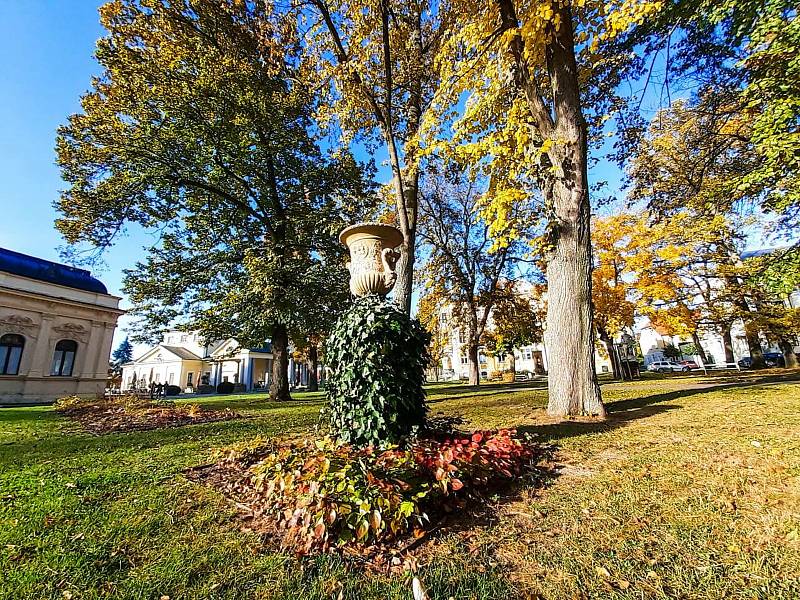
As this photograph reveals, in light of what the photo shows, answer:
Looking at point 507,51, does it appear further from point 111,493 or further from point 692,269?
point 692,269

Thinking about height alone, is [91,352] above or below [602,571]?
above

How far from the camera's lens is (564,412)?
6125 mm

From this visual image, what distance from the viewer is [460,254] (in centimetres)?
1961

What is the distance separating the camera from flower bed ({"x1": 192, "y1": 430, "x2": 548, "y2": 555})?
8.01 ft

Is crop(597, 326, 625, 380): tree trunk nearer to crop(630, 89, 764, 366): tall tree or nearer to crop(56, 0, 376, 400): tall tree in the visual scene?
crop(630, 89, 764, 366): tall tree

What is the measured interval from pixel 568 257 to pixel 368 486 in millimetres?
5571

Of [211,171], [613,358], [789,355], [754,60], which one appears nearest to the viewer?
[754,60]

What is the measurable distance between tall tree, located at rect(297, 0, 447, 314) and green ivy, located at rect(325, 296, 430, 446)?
147 inches

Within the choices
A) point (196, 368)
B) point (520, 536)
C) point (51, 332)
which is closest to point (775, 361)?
point (520, 536)

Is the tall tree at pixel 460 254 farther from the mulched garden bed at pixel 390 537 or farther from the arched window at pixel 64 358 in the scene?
the arched window at pixel 64 358

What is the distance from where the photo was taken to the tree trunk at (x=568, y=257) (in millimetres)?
6145

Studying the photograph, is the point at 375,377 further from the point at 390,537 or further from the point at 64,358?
the point at 64,358

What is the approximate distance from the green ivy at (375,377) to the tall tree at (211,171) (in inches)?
358

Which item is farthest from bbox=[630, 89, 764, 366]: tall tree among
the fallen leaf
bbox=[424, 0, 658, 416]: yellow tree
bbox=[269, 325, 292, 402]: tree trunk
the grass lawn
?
bbox=[269, 325, 292, 402]: tree trunk
